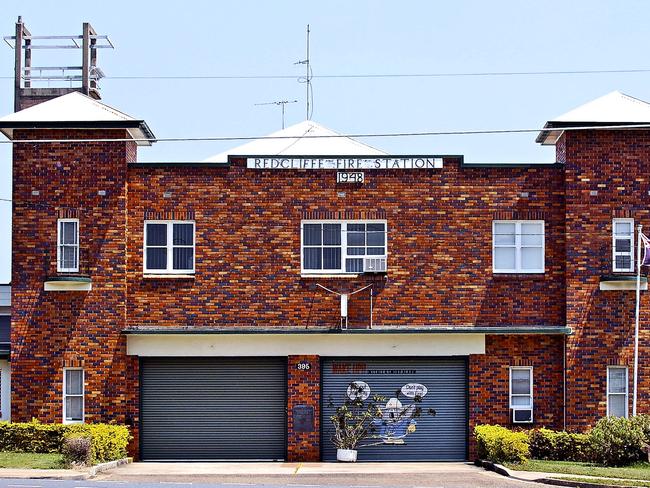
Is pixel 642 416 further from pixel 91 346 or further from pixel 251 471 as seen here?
pixel 91 346

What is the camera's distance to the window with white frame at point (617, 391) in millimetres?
31250

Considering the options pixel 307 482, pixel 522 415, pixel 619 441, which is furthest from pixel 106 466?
pixel 619 441

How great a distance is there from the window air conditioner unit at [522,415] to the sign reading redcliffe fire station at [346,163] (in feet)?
22.6

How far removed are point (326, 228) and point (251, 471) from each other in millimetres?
6978

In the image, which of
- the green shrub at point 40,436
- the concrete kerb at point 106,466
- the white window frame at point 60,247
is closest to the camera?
the concrete kerb at point 106,466

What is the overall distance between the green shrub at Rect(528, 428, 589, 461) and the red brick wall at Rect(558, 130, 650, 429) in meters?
2.37

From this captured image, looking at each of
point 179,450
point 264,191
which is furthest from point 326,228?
point 179,450

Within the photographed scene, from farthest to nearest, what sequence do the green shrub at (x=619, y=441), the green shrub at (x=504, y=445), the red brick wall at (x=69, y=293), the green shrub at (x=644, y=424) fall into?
the red brick wall at (x=69, y=293) → the green shrub at (x=504, y=445) → the green shrub at (x=644, y=424) → the green shrub at (x=619, y=441)

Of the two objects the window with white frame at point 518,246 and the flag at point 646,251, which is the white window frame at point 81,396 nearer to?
the window with white frame at point 518,246

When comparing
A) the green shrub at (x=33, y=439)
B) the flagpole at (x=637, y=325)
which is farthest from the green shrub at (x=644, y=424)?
the green shrub at (x=33, y=439)

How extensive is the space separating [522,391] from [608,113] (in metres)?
7.88

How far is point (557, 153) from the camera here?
109 ft

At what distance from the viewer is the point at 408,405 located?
31.8m

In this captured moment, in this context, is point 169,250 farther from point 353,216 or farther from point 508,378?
point 508,378
